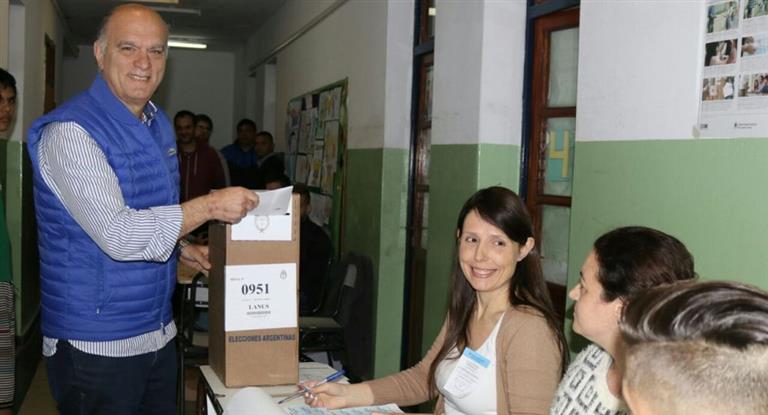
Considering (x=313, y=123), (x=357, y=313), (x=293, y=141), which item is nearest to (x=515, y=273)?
(x=357, y=313)

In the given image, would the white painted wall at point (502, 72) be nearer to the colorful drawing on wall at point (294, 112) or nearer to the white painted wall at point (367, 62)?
the white painted wall at point (367, 62)

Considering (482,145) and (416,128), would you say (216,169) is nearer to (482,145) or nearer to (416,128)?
(416,128)

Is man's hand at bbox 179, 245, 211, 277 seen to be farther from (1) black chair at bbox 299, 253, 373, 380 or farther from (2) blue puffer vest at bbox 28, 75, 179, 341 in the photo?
(1) black chair at bbox 299, 253, 373, 380

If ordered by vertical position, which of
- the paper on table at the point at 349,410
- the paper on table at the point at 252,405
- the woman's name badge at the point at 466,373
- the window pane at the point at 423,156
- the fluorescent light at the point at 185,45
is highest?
the fluorescent light at the point at 185,45

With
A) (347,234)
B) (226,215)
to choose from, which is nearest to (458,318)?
(226,215)

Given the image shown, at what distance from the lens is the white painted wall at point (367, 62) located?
4855mm

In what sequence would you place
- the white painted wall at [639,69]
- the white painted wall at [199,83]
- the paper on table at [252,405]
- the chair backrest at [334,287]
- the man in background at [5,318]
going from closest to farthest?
the paper on table at [252,405] → the white painted wall at [639,69] → the man in background at [5,318] → the chair backrest at [334,287] → the white painted wall at [199,83]

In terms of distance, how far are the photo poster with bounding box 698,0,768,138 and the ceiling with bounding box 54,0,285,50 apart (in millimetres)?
→ 6560

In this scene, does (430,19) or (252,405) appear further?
(430,19)

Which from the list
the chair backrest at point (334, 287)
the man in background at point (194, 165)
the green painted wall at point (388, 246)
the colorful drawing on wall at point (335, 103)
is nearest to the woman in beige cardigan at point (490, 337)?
the chair backrest at point (334, 287)

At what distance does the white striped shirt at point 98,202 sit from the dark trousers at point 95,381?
29 centimetres

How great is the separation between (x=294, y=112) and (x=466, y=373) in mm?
5745

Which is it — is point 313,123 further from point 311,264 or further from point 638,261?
point 638,261

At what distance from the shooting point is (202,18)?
10.2 m
